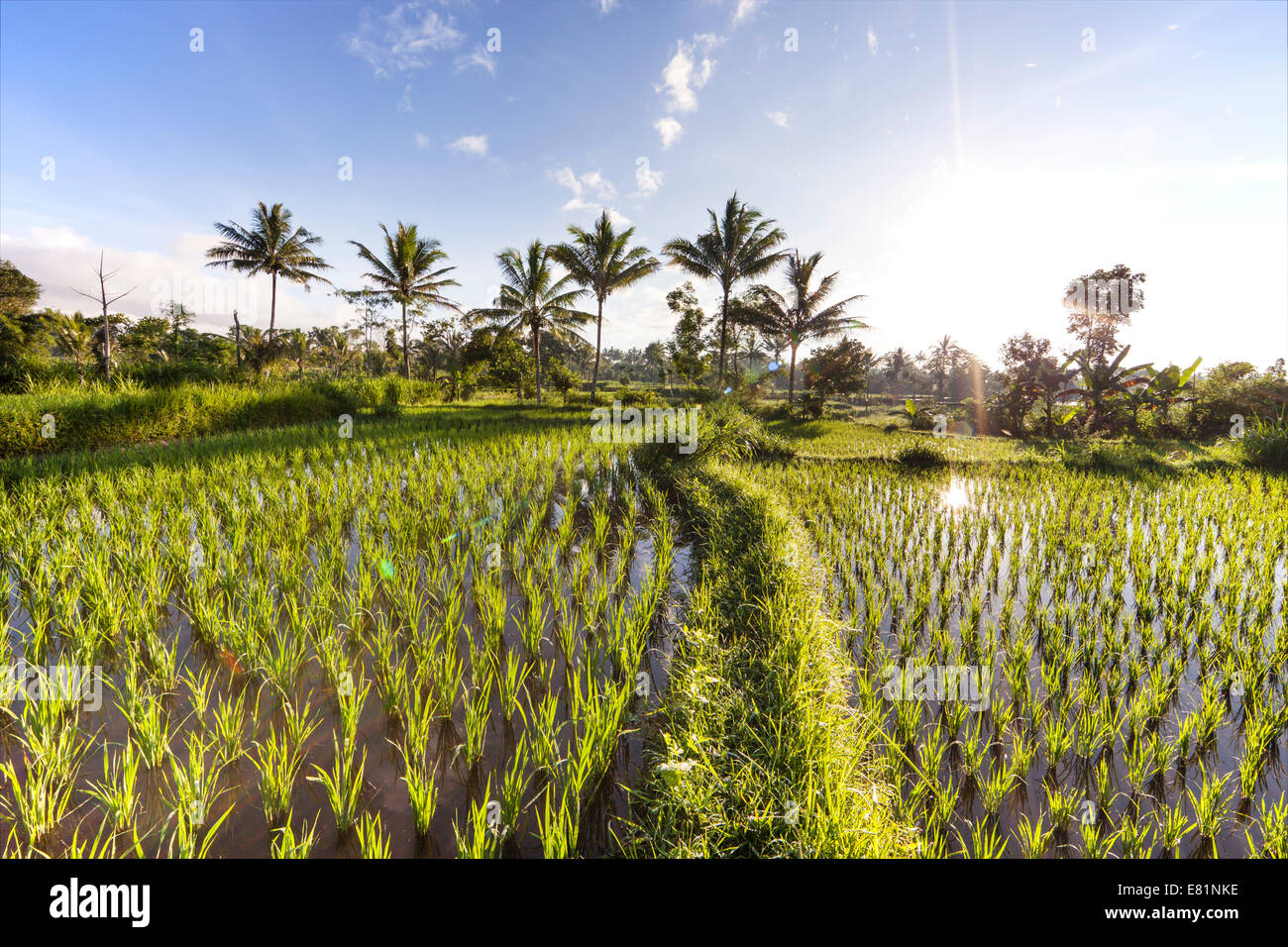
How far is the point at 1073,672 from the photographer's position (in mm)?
2588

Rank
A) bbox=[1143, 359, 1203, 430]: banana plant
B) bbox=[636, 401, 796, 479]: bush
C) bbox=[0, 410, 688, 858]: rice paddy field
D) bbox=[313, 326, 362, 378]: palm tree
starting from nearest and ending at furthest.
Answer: bbox=[0, 410, 688, 858]: rice paddy field, bbox=[636, 401, 796, 479]: bush, bbox=[1143, 359, 1203, 430]: banana plant, bbox=[313, 326, 362, 378]: palm tree

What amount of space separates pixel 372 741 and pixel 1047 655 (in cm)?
356

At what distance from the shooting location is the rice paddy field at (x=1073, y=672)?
1.68 metres

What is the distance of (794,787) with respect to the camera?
1609mm

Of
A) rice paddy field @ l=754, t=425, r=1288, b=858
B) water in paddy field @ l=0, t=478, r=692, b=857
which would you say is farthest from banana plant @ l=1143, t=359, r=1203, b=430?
water in paddy field @ l=0, t=478, r=692, b=857

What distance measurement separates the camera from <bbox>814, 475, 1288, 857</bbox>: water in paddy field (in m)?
1.76

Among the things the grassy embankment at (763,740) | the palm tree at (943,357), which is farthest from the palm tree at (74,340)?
the palm tree at (943,357)

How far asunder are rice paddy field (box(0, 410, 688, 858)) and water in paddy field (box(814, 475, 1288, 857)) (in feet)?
4.48

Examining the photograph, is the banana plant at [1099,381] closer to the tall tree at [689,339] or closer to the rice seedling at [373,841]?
the tall tree at [689,339]

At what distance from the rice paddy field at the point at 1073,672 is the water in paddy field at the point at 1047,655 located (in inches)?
0.5

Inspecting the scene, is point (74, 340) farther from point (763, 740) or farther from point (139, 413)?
point (763, 740)

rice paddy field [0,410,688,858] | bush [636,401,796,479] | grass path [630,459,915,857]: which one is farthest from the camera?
bush [636,401,796,479]

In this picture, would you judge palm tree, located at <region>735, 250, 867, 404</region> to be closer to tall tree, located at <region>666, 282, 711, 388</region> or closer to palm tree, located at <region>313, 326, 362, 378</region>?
tall tree, located at <region>666, 282, 711, 388</region>

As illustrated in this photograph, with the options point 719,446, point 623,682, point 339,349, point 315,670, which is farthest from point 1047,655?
point 339,349
